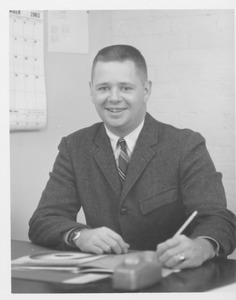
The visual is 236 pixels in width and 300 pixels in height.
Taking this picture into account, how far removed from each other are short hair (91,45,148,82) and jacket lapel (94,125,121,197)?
156 mm

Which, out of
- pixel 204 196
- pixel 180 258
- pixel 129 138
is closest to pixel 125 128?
pixel 129 138

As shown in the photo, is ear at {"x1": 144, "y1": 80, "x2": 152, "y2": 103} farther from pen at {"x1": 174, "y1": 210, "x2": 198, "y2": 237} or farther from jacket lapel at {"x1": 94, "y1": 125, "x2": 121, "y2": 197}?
pen at {"x1": 174, "y1": 210, "x2": 198, "y2": 237}

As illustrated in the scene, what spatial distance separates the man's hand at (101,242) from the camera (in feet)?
2.97

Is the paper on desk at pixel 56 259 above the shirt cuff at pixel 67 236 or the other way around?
the other way around

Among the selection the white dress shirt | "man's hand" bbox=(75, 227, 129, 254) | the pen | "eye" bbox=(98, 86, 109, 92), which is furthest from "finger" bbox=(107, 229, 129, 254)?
"eye" bbox=(98, 86, 109, 92)

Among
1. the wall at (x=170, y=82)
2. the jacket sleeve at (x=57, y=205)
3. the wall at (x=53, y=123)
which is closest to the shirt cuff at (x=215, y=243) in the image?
the wall at (x=170, y=82)

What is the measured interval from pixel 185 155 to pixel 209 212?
0.49 ft

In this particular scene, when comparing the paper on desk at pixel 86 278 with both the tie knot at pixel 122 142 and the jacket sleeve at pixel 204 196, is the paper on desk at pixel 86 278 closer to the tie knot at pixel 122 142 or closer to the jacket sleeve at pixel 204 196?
the jacket sleeve at pixel 204 196

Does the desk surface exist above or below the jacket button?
below

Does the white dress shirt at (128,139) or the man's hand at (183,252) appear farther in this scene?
the white dress shirt at (128,139)

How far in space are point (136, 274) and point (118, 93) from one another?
1.38 ft

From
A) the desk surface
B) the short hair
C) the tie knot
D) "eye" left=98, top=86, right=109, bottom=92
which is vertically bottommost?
the desk surface

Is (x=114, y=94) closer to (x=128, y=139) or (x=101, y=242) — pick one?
(x=128, y=139)

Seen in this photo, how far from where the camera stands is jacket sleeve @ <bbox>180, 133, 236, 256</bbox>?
923 millimetres
